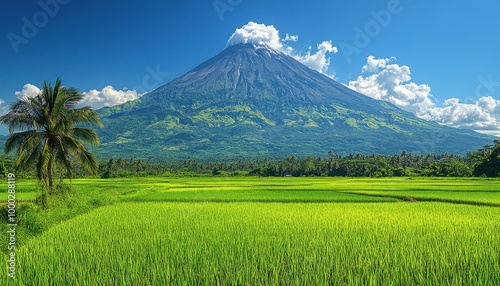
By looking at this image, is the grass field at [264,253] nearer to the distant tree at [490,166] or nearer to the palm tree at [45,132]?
the palm tree at [45,132]

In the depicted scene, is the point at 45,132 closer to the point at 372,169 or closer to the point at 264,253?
the point at 264,253

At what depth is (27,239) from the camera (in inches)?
292

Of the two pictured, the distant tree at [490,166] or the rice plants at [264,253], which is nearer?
the rice plants at [264,253]

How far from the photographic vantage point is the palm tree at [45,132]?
1265 cm

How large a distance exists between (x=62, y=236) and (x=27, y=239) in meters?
0.98

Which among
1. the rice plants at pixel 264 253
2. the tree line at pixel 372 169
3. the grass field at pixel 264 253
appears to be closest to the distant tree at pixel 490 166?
the tree line at pixel 372 169

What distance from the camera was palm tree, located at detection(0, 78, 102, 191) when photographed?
41.5ft

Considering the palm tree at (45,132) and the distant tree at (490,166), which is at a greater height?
the palm tree at (45,132)

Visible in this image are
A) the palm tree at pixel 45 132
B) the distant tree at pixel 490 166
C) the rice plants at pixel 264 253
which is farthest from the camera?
the distant tree at pixel 490 166

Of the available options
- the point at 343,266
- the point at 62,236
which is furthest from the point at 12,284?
the point at 343,266

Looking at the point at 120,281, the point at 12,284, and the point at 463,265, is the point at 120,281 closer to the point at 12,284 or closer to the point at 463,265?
the point at 12,284

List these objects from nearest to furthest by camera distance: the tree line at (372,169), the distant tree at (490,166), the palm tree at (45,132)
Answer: the palm tree at (45,132), the distant tree at (490,166), the tree line at (372,169)

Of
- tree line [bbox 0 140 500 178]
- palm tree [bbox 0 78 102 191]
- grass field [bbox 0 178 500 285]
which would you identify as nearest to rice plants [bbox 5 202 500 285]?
grass field [bbox 0 178 500 285]

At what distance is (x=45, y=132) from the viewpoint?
13.1m
